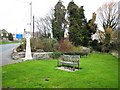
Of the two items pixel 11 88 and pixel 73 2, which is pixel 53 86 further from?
pixel 73 2

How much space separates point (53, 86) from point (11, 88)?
4.77 feet

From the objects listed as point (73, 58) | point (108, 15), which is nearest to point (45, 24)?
point (108, 15)

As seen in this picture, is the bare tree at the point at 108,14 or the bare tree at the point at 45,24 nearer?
the bare tree at the point at 108,14

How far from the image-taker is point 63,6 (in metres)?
28.4

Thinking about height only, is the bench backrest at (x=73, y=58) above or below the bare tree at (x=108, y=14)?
below

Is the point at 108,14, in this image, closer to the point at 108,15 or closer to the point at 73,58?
the point at 108,15

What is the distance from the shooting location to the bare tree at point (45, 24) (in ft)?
101

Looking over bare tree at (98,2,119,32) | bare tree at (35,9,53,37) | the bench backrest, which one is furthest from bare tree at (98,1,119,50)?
the bench backrest

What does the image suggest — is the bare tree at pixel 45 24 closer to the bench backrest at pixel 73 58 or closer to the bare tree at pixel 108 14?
the bare tree at pixel 108 14

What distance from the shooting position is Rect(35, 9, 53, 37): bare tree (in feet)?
101

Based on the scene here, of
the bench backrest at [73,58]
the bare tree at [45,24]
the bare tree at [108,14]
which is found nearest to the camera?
the bench backrest at [73,58]

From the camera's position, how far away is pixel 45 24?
3155 centimetres

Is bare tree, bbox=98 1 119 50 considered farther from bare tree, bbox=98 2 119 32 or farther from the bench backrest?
the bench backrest

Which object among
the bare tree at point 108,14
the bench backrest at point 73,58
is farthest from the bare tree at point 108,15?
the bench backrest at point 73,58
